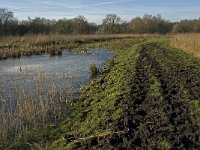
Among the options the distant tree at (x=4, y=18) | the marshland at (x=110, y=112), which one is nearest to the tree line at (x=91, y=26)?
the distant tree at (x=4, y=18)

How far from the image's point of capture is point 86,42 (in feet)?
197

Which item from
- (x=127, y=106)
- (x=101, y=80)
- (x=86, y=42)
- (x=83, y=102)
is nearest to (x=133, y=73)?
(x=101, y=80)

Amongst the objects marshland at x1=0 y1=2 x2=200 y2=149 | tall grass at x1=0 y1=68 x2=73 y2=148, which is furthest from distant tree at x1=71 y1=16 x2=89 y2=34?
tall grass at x1=0 y1=68 x2=73 y2=148

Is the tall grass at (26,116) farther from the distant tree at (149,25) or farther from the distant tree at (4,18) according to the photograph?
the distant tree at (149,25)

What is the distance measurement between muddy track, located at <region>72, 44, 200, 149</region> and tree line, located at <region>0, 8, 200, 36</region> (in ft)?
158

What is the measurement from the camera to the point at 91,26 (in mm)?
90375

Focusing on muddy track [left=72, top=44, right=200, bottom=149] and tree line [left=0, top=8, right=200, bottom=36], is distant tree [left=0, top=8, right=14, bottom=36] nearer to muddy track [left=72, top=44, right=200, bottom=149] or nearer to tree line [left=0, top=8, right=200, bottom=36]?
tree line [left=0, top=8, right=200, bottom=36]

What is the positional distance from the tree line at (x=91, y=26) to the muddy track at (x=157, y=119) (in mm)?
48297

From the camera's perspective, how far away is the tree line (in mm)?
68312

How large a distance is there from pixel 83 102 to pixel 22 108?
2894 mm

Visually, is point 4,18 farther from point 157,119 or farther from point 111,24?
point 157,119

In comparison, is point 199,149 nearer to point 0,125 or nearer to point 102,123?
point 102,123

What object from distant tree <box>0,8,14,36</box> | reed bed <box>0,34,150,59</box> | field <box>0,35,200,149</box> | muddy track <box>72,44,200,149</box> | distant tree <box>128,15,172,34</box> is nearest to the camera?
muddy track <box>72,44,200,149</box>

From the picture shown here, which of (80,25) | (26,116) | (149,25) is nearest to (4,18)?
(80,25)
